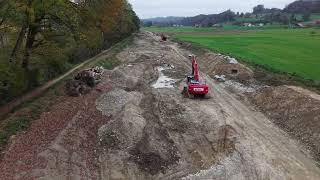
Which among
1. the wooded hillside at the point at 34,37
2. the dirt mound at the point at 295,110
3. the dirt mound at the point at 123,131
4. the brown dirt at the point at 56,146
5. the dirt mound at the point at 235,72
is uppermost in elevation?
the wooded hillside at the point at 34,37

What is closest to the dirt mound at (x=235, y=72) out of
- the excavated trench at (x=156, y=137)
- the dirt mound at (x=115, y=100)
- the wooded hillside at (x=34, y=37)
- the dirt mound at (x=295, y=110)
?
the dirt mound at (x=295, y=110)

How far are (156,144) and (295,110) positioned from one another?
38.0 feet

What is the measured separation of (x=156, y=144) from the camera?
1095 inches

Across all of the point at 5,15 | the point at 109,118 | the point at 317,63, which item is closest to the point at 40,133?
the point at 109,118

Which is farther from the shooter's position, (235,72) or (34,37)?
Result: (235,72)

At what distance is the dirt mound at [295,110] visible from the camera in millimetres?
29806

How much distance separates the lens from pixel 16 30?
132 feet

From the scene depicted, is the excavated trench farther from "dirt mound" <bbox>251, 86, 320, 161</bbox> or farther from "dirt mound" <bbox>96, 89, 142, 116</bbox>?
"dirt mound" <bbox>251, 86, 320, 161</bbox>

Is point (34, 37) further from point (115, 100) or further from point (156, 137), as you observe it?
point (156, 137)

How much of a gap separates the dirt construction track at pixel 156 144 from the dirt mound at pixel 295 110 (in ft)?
3.00

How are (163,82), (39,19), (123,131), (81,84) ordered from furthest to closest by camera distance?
1. (163,82)
2. (81,84)
3. (39,19)
4. (123,131)

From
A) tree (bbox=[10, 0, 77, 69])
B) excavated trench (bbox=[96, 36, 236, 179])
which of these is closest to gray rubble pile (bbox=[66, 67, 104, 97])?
excavated trench (bbox=[96, 36, 236, 179])

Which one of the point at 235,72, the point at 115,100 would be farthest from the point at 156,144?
the point at 235,72

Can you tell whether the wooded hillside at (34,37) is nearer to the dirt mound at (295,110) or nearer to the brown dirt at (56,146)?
the brown dirt at (56,146)
